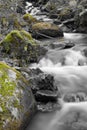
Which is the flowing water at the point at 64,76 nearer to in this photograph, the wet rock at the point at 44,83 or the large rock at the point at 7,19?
the wet rock at the point at 44,83

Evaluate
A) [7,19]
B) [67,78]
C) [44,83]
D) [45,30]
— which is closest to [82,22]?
[45,30]

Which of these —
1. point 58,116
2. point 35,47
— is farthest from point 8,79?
point 35,47

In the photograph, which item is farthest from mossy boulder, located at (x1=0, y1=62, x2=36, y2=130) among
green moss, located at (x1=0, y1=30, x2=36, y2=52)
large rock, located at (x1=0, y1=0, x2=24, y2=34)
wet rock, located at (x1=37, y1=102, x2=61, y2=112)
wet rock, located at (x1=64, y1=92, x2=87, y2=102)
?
large rock, located at (x1=0, y1=0, x2=24, y2=34)

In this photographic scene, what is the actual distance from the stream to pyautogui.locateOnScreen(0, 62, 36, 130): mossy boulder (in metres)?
0.43

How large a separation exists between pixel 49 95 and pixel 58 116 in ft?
2.42

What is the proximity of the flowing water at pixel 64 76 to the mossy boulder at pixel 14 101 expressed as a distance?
0.44 metres

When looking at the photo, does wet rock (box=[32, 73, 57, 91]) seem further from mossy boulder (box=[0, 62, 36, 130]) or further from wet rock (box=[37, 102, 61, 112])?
mossy boulder (box=[0, 62, 36, 130])

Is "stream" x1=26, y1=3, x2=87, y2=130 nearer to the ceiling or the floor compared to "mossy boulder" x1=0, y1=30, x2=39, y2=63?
nearer to the floor

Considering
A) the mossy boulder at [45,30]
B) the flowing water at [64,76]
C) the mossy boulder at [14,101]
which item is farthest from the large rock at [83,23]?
the mossy boulder at [14,101]

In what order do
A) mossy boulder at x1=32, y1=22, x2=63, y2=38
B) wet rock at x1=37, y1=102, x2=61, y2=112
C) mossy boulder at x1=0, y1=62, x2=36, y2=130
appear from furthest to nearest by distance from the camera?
mossy boulder at x1=32, y1=22, x2=63, y2=38 → wet rock at x1=37, y1=102, x2=61, y2=112 → mossy boulder at x1=0, y1=62, x2=36, y2=130

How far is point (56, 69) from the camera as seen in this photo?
35.2ft

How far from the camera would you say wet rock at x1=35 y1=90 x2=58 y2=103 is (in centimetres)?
779

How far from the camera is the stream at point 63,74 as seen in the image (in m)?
7.01

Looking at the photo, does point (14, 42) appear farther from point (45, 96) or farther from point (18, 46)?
point (45, 96)
